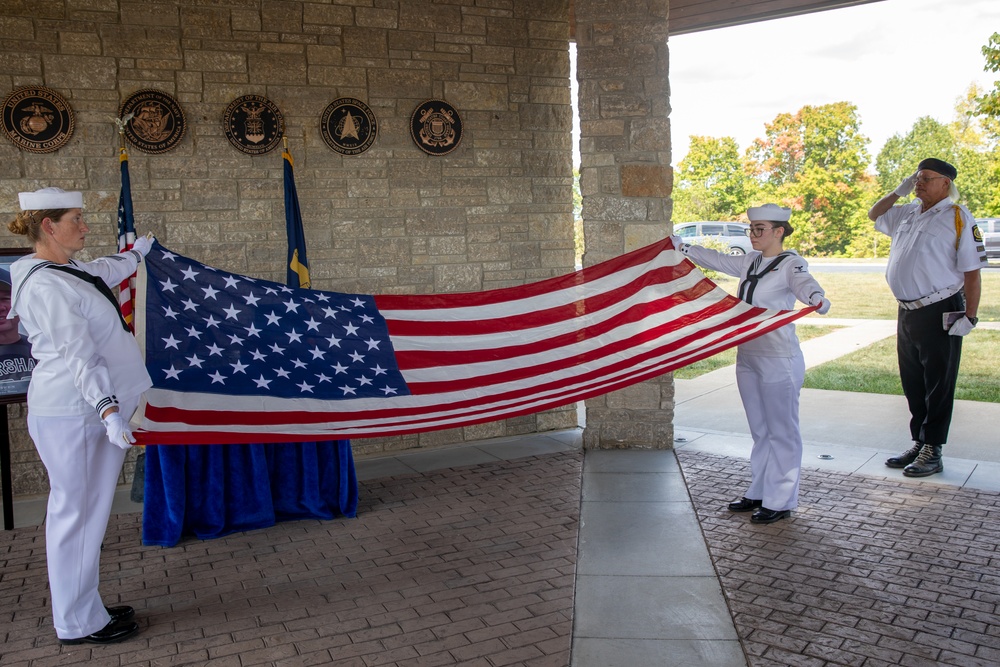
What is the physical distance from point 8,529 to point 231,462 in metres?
1.44

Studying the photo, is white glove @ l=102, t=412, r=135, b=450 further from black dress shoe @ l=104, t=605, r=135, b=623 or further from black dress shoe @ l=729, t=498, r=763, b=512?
black dress shoe @ l=729, t=498, r=763, b=512

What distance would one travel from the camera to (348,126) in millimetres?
6023

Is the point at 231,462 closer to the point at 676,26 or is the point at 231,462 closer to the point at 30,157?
the point at 30,157

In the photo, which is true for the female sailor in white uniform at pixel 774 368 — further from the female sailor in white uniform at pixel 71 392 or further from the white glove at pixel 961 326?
the female sailor in white uniform at pixel 71 392

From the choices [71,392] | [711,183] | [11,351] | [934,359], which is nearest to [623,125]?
[934,359]

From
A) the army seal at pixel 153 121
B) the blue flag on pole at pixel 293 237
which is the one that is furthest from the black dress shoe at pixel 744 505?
the army seal at pixel 153 121

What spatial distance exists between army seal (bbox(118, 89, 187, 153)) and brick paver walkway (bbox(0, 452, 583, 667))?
251 cm

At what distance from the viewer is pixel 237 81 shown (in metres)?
5.71

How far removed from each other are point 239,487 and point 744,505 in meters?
2.98

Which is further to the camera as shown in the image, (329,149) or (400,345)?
(329,149)

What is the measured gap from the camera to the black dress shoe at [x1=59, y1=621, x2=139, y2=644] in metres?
3.33

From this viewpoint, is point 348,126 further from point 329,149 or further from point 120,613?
point 120,613

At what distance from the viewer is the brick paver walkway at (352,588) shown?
3234 mm

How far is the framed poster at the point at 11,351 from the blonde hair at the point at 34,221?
5.72ft
